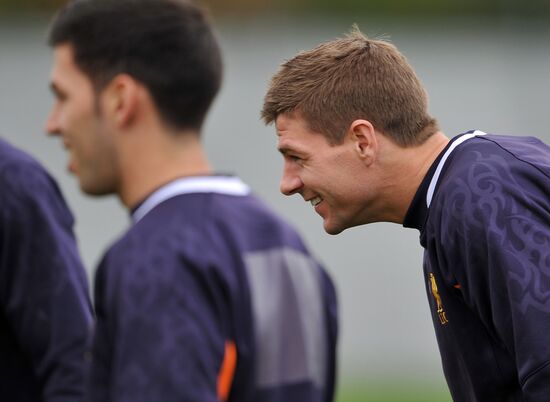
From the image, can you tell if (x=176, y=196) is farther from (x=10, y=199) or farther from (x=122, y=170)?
(x=10, y=199)

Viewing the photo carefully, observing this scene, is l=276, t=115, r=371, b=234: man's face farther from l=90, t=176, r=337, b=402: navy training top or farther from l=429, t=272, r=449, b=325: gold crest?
l=90, t=176, r=337, b=402: navy training top

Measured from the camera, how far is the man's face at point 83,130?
302 centimetres

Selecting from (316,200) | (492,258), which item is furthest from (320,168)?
(492,258)

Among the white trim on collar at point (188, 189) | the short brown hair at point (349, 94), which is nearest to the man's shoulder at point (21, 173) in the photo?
the short brown hair at point (349, 94)

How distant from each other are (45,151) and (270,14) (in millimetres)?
3572

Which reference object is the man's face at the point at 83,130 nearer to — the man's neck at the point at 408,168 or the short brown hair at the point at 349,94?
the short brown hair at the point at 349,94

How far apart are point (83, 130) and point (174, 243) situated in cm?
48

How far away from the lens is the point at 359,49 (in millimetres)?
3818

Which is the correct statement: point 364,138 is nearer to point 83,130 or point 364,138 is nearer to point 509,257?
point 509,257

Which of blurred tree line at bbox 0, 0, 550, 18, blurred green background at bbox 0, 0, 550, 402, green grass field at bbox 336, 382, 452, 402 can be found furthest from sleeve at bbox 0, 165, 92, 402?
blurred tree line at bbox 0, 0, 550, 18

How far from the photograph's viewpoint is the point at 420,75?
48.5 ft

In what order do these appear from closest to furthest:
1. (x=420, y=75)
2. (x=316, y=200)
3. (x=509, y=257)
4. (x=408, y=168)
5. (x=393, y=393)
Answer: (x=509, y=257) → (x=408, y=168) → (x=316, y=200) → (x=393, y=393) → (x=420, y=75)

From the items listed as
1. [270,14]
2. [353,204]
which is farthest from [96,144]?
[270,14]

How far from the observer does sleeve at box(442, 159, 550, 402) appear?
319cm
